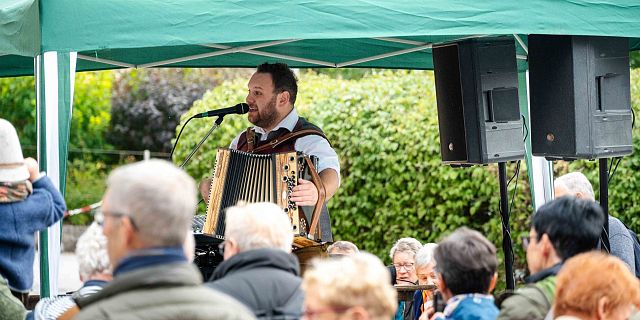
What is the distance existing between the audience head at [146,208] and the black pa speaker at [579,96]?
334 centimetres

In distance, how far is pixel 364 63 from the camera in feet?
26.5

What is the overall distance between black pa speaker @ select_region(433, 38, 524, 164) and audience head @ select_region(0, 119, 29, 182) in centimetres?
266

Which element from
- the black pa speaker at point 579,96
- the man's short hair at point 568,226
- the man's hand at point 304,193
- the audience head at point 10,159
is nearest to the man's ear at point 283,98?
the man's hand at point 304,193

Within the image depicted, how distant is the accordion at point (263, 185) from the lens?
223 inches

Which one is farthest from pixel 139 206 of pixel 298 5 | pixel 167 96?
pixel 167 96

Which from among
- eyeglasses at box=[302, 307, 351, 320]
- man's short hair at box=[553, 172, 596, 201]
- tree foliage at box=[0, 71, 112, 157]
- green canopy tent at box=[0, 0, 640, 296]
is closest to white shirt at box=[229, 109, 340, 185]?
green canopy tent at box=[0, 0, 640, 296]

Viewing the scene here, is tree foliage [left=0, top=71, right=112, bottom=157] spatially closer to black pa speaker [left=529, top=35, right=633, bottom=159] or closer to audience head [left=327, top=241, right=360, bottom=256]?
audience head [left=327, top=241, right=360, bottom=256]

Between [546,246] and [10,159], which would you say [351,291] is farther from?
[10,159]

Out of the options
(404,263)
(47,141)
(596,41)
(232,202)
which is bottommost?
(404,263)

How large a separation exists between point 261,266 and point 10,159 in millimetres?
1231

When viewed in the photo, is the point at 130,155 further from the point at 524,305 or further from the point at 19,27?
the point at 524,305

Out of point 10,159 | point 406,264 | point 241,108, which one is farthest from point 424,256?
point 10,159

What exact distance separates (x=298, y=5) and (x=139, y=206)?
2335mm

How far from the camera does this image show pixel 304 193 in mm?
5652
